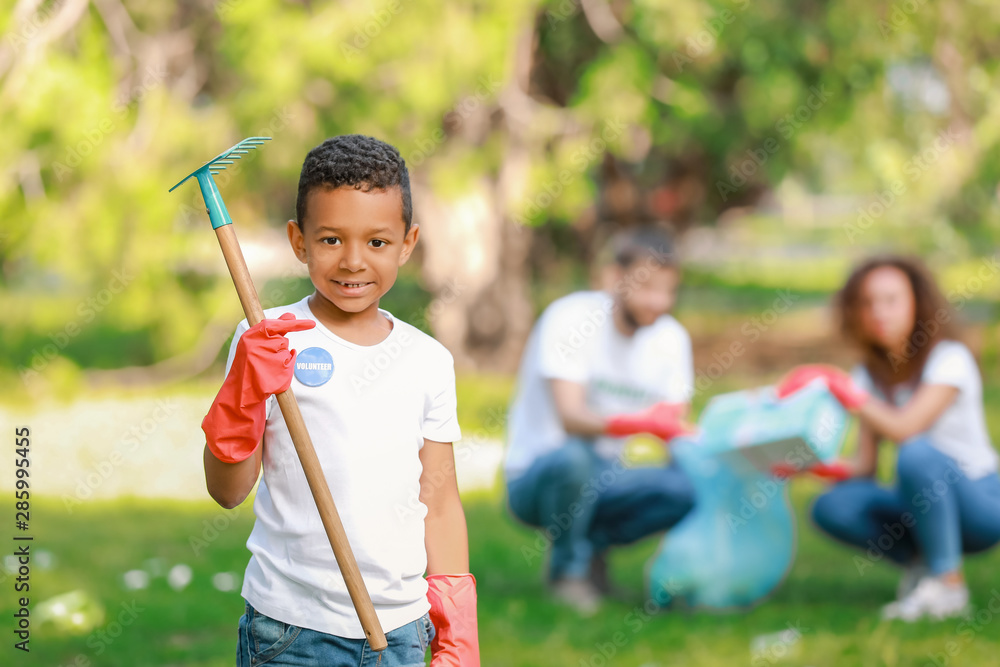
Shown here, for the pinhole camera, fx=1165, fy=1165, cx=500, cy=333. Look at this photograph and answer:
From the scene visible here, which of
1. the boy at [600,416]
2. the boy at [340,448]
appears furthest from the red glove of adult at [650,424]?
the boy at [340,448]

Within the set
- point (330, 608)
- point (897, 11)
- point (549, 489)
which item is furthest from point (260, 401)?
point (897, 11)

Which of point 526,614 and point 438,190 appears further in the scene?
point 438,190

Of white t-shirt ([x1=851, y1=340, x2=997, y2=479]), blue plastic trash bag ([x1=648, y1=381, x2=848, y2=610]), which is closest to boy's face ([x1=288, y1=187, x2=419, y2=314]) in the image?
blue plastic trash bag ([x1=648, y1=381, x2=848, y2=610])

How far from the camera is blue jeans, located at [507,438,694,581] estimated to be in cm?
428

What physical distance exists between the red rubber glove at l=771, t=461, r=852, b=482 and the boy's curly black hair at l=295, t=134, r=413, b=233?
2696 millimetres

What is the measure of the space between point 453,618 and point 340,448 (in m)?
0.38

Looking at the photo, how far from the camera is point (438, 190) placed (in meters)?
7.86

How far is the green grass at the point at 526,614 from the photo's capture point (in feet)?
12.3

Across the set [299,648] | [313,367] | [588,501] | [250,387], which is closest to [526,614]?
[588,501]

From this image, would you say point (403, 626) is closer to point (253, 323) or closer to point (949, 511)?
point (253, 323)

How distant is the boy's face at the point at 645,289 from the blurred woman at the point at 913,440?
0.55 metres

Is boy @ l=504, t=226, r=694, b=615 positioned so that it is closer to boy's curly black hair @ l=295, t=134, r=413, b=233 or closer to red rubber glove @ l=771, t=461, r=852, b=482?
red rubber glove @ l=771, t=461, r=852, b=482

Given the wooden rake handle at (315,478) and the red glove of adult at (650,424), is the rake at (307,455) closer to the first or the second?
the wooden rake handle at (315,478)

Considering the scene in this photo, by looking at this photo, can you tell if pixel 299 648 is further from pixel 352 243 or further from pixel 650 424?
pixel 650 424
